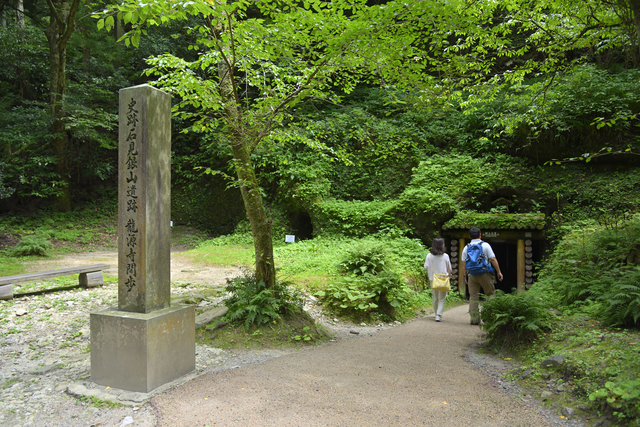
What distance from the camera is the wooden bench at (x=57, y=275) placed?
740cm

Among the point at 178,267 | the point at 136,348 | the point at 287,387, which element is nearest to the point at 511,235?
the point at 287,387

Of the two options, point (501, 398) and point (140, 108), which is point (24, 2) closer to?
point (140, 108)

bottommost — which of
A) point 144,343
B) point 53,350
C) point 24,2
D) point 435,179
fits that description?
point 53,350

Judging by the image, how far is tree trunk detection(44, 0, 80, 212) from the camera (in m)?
15.7

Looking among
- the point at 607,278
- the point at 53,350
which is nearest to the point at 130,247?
the point at 53,350

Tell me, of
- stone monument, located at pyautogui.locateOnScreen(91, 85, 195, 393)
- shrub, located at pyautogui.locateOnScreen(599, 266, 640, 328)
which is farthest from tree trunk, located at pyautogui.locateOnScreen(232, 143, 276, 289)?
shrub, located at pyautogui.locateOnScreen(599, 266, 640, 328)

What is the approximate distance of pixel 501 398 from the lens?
3.88 meters

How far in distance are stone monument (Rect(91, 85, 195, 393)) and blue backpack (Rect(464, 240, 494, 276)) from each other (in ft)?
17.6

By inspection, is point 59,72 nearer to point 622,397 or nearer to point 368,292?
point 368,292

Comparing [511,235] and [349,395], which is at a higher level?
[511,235]

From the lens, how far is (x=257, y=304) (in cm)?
612

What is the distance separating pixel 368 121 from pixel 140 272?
15.9ft

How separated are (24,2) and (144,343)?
1060 inches

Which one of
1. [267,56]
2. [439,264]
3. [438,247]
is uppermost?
[267,56]
